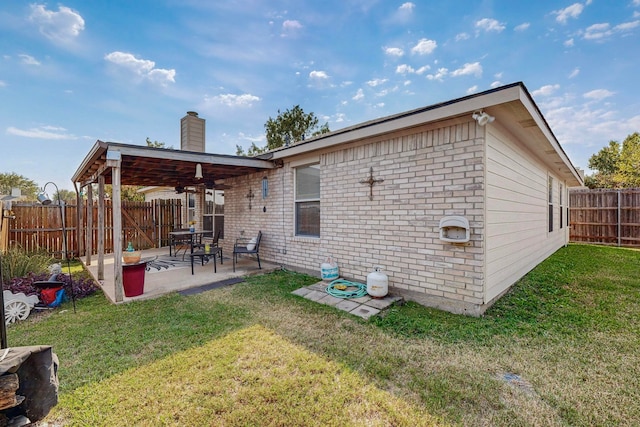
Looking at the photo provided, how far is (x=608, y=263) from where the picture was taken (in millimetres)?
7309

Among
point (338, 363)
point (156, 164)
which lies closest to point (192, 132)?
point (156, 164)

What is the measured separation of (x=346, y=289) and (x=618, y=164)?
Answer: 24690 millimetres

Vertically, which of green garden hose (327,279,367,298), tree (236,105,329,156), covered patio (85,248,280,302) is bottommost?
covered patio (85,248,280,302)

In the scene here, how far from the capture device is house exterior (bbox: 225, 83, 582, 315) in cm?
356

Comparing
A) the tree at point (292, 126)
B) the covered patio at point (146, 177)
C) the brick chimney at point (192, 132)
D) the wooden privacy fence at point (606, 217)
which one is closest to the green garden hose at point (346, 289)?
the covered patio at point (146, 177)

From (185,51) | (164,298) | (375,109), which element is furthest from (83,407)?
(375,109)

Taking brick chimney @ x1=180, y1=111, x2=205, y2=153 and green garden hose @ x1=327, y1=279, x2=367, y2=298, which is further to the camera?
brick chimney @ x1=180, y1=111, x2=205, y2=153

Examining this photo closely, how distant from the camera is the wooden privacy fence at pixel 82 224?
8.22 m

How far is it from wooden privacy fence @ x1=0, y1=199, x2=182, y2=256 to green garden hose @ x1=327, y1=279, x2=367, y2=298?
6690 millimetres

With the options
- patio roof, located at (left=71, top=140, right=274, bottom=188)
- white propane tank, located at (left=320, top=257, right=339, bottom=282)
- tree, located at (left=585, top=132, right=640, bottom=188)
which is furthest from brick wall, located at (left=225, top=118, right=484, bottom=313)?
tree, located at (left=585, top=132, right=640, bottom=188)

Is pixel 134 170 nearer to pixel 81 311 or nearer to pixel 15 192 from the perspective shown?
pixel 15 192

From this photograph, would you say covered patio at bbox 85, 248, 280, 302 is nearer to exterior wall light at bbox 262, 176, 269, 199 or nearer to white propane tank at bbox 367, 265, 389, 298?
exterior wall light at bbox 262, 176, 269, 199

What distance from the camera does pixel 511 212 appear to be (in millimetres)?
4645

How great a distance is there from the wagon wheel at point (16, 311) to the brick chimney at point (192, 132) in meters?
6.15
